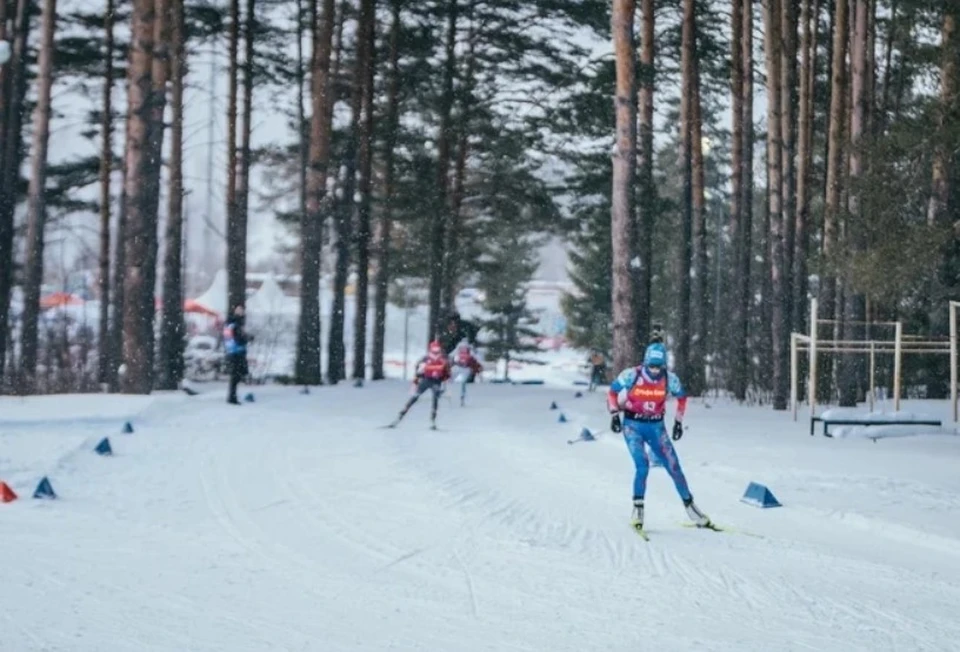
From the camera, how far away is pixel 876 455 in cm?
1421

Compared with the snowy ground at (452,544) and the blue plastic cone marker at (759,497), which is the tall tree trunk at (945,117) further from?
the blue plastic cone marker at (759,497)

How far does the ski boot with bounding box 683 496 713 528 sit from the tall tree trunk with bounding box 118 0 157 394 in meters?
12.8

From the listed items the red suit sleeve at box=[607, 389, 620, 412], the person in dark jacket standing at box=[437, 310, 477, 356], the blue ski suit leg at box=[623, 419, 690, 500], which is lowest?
the blue ski suit leg at box=[623, 419, 690, 500]

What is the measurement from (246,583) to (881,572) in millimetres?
4799

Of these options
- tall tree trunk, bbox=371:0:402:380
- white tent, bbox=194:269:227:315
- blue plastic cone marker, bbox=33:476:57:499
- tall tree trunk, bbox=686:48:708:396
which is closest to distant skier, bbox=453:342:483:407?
tall tree trunk, bbox=686:48:708:396

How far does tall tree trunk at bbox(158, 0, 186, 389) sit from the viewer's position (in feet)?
81.2

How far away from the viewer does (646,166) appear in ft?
83.9

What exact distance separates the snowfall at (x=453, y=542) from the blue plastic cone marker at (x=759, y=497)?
14 cm

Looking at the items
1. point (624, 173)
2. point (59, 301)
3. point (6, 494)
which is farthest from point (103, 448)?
point (59, 301)

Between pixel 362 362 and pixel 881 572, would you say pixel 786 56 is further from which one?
pixel 881 572

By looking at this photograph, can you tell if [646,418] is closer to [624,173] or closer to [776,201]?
[624,173]

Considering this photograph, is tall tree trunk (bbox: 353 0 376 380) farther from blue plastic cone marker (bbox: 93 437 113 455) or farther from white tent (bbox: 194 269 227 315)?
white tent (bbox: 194 269 227 315)

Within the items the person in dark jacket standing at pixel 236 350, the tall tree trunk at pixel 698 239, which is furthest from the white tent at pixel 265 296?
the person in dark jacket standing at pixel 236 350

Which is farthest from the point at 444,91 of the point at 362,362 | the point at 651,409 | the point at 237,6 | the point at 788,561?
the point at 788,561
